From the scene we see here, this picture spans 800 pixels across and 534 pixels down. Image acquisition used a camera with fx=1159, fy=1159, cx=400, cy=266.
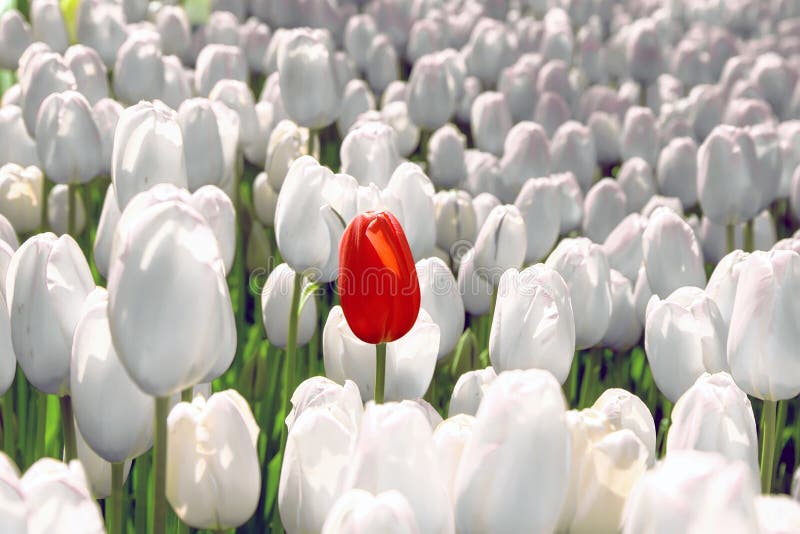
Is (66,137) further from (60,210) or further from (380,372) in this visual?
(380,372)

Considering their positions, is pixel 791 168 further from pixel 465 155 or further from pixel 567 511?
pixel 567 511

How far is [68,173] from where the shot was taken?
175 cm

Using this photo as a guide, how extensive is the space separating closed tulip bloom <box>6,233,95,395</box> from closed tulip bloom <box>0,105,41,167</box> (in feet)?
3.15

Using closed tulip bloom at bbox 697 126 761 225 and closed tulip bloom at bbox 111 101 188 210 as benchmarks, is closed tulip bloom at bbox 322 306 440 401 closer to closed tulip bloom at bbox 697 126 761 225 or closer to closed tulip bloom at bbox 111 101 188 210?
closed tulip bloom at bbox 111 101 188 210

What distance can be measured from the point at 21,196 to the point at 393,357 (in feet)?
2.79

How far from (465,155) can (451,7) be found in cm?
197

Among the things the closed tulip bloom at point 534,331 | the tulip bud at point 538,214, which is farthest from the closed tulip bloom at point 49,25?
the closed tulip bloom at point 534,331

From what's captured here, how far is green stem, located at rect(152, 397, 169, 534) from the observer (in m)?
0.90

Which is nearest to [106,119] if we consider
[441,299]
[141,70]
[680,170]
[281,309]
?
[141,70]

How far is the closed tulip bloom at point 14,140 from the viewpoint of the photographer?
2.04 metres

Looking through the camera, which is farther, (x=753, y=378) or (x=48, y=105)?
(x=48, y=105)

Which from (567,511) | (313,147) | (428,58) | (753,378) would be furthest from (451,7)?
(567,511)

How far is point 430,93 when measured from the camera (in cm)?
255

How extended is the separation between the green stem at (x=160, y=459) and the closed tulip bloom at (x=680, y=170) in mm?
1736
